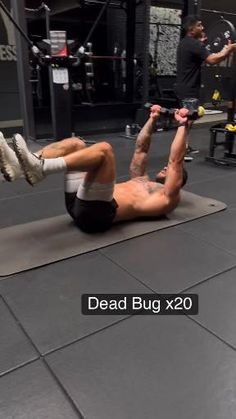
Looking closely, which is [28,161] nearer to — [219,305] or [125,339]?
[125,339]

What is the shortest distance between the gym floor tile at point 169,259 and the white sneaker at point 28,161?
0.60 meters

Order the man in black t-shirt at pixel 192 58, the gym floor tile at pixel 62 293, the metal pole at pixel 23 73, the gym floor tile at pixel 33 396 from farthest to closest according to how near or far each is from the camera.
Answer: the metal pole at pixel 23 73 → the man in black t-shirt at pixel 192 58 → the gym floor tile at pixel 62 293 → the gym floor tile at pixel 33 396

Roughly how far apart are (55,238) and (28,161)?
633mm

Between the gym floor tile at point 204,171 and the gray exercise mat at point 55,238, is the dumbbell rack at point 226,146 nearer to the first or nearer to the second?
the gym floor tile at point 204,171

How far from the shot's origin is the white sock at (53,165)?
1623 millimetres

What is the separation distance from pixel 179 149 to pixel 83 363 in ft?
4.53

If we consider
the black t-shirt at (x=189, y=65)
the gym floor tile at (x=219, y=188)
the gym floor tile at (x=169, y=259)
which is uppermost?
the black t-shirt at (x=189, y=65)

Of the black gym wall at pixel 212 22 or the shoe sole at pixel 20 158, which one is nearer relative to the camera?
the shoe sole at pixel 20 158

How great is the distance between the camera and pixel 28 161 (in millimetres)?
1562

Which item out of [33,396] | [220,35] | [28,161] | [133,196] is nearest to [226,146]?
[220,35]

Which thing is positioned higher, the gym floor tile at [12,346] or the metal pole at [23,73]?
the metal pole at [23,73]

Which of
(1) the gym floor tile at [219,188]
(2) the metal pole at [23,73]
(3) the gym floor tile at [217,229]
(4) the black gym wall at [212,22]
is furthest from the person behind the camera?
(4) the black gym wall at [212,22]

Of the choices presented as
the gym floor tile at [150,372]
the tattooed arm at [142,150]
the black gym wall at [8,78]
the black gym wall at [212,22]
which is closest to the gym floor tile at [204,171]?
the tattooed arm at [142,150]

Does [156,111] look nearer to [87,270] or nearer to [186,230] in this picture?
[186,230]
